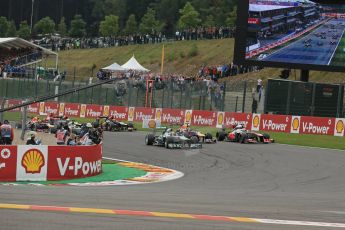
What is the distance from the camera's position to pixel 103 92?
45.2 meters

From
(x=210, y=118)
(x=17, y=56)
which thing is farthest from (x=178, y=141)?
(x=17, y=56)

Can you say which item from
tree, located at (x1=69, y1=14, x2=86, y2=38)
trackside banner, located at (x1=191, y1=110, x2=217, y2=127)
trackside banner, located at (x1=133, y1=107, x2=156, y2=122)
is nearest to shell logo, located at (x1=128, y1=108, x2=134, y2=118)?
trackside banner, located at (x1=133, y1=107, x2=156, y2=122)

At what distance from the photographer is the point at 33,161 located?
55.8 feet

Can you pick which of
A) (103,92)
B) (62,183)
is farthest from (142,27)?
(62,183)

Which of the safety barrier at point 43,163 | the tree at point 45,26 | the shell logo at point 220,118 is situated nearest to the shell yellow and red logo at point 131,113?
the shell logo at point 220,118

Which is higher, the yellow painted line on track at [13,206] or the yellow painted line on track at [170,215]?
the yellow painted line on track at [170,215]

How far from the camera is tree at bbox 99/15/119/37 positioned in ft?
306

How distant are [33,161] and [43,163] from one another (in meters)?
0.26

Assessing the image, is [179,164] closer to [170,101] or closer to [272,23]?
[272,23]

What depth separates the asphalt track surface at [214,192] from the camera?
348 inches

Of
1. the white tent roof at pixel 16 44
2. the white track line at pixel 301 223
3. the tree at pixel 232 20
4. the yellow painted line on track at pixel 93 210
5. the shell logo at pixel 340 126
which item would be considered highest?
the tree at pixel 232 20

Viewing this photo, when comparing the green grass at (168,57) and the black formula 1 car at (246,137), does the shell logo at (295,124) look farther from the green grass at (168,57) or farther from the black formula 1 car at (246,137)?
the green grass at (168,57)

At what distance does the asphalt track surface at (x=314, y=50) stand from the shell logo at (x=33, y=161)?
19.5m

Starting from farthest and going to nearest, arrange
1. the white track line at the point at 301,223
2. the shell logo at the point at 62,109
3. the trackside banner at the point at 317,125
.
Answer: the shell logo at the point at 62,109 < the trackside banner at the point at 317,125 < the white track line at the point at 301,223
